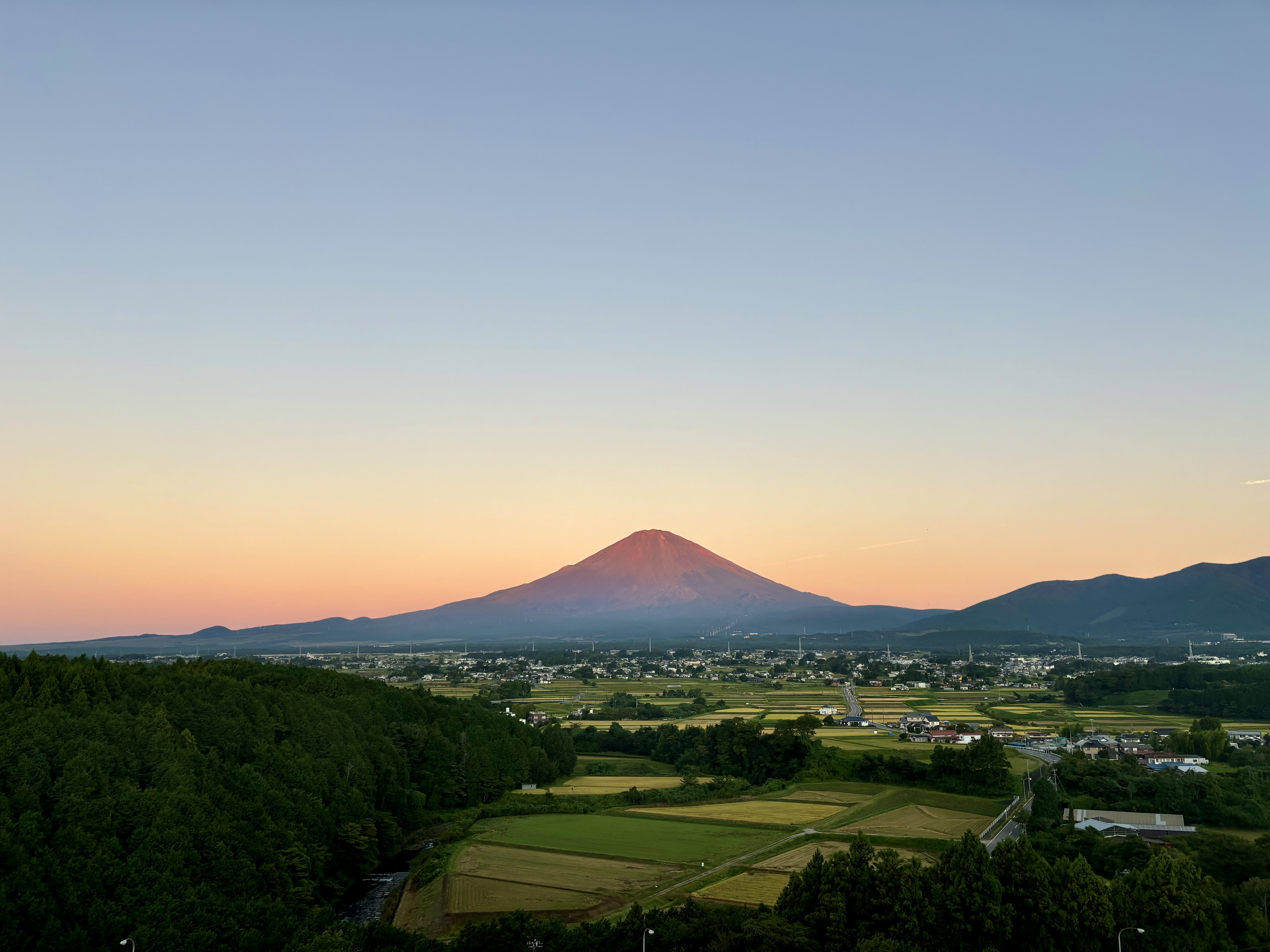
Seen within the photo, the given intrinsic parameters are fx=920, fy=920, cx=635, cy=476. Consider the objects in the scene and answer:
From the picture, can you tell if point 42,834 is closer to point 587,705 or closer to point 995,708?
point 587,705

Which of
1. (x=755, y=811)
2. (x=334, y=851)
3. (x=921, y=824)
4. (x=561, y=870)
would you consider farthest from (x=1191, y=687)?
(x=334, y=851)

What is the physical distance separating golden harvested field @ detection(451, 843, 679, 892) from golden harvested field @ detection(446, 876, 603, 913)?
1.47ft

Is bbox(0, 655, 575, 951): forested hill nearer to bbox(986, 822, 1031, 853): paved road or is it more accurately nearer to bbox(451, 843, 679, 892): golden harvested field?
bbox(451, 843, 679, 892): golden harvested field

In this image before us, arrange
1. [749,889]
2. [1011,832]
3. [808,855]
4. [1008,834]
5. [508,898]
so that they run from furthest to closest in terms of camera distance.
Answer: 1. [1011,832]
2. [1008,834]
3. [808,855]
4. [508,898]
5. [749,889]

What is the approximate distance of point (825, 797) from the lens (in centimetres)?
4412

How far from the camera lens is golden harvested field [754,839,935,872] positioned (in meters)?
30.6

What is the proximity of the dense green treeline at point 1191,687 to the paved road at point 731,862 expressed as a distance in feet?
160

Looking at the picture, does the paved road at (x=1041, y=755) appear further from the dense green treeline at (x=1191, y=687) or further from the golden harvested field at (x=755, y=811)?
the dense green treeline at (x=1191, y=687)

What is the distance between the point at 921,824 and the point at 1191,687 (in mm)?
53774

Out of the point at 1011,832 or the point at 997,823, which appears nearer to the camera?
the point at 1011,832

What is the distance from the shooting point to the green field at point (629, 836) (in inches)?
1308

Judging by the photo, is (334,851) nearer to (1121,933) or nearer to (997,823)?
(1121,933)

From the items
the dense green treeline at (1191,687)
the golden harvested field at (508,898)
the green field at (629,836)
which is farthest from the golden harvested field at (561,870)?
the dense green treeline at (1191,687)

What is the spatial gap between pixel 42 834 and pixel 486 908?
11970mm
